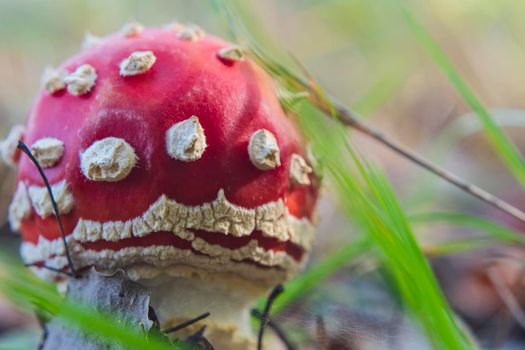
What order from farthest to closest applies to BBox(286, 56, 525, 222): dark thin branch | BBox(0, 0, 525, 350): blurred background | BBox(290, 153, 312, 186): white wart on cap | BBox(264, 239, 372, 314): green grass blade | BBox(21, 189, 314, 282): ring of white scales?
BBox(0, 0, 525, 350): blurred background < BBox(264, 239, 372, 314): green grass blade < BBox(286, 56, 525, 222): dark thin branch < BBox(290, 153, 312, 186): white wart on cap < BBox(21, 189, 314, 282): ring of white scales

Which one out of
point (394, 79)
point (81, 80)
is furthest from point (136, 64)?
point (394, 79)

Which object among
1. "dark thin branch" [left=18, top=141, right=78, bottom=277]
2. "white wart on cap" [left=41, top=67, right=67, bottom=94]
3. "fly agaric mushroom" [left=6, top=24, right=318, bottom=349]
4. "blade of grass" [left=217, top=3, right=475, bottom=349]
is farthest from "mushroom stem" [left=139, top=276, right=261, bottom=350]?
"white wart on cap" [left=41, top=67, right=67, bottom=94]

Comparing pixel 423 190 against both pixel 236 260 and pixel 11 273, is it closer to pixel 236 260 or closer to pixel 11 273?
pixel 236 260

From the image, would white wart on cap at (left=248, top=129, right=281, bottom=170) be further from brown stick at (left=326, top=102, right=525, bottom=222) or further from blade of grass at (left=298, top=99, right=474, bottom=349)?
brown stick at (left=326, top=102, right=525, bottom=222)

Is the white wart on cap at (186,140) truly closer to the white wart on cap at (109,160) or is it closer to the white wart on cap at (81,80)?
the white wart on cap at (109,160)

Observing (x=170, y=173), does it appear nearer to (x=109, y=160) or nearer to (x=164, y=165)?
(x=164, y=165)

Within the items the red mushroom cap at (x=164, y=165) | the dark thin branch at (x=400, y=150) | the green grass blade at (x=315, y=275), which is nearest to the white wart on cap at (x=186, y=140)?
the red mushroom cap at (x=164, y=165)
